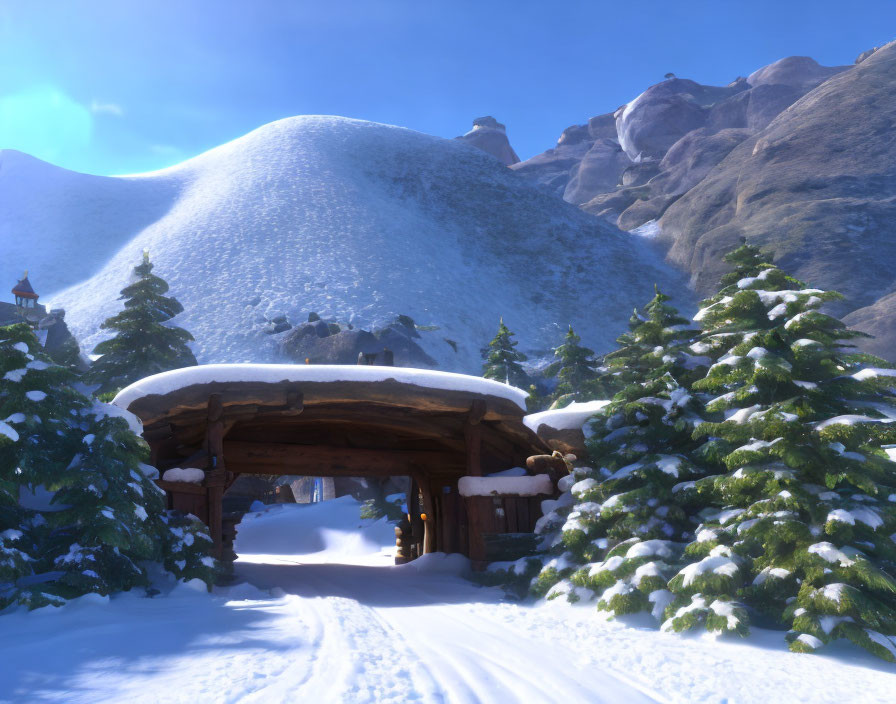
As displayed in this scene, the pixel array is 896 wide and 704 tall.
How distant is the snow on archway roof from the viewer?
9688 mm

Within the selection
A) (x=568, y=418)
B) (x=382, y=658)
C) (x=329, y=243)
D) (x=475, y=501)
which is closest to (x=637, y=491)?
(x=568, y=418)

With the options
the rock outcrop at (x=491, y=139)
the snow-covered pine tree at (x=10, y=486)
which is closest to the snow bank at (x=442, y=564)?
the snow-covered pine tree at (x=10, y=486)

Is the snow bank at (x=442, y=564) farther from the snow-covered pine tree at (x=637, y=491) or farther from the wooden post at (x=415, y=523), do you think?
the wooden post at (x=415, y=523)

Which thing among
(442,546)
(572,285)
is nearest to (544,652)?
(442,546)

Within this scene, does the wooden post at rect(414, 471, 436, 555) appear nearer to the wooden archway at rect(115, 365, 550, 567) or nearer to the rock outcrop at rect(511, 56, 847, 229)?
the wooden archway at rect(115, 365, 550, 567)

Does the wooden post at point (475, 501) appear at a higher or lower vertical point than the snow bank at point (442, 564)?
higher

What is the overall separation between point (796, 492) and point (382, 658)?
399 centimetres

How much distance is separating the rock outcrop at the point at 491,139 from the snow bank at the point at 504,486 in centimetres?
11205

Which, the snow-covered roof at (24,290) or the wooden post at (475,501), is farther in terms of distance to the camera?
the snow-covered roof at (24,290)

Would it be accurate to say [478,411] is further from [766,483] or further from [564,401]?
[564,401]

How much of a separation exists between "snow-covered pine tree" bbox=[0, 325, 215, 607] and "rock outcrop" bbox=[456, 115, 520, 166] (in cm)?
11627

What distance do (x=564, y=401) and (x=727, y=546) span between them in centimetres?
1203

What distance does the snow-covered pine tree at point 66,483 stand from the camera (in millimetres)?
6562

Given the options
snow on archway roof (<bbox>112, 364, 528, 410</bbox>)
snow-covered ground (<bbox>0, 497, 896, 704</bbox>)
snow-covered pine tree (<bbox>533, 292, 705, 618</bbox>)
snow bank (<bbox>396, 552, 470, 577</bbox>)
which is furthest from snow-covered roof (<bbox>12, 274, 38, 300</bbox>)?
snow-covered pine tree (<bbox>533, 292, 705, 618</bbox>)
